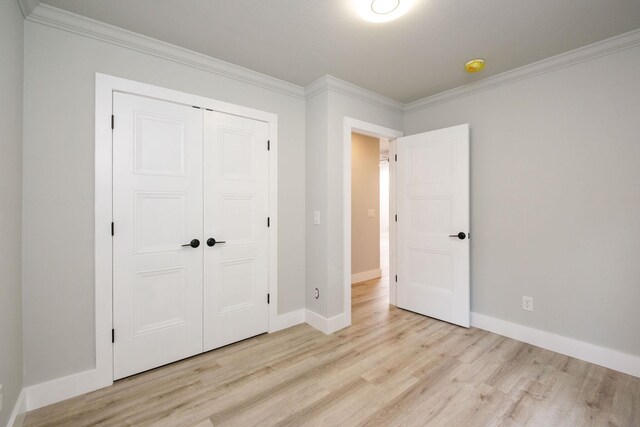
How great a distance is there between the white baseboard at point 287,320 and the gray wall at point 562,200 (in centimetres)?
189

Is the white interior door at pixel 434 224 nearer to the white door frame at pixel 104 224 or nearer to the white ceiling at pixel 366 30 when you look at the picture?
the white ceiling at pixel 366 30

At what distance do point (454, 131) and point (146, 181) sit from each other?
2964 mm

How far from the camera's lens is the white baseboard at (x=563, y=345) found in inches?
84.2

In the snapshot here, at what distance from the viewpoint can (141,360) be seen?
2.14m

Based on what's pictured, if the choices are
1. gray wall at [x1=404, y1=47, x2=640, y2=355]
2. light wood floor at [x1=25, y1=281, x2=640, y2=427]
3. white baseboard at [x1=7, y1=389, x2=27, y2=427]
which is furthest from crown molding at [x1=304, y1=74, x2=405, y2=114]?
white baseboard at [x1=7, y1=389, x2=27, y2=427]

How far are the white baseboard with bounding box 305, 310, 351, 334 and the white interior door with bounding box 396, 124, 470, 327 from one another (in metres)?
0.94

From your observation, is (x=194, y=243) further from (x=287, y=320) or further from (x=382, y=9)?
(x=382, y=9)

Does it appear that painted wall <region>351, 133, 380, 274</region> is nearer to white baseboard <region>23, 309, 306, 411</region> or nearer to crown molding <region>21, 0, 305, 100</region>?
crown molding <region>21, 0, 305, 100</region>

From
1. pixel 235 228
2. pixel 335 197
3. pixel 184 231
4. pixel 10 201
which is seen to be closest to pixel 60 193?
pixel 10 201

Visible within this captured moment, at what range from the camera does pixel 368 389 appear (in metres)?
1.97

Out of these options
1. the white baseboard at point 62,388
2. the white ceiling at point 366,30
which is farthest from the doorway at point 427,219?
the white baseboard at point 62,388

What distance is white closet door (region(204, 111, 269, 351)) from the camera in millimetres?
2477

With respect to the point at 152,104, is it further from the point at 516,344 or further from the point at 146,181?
the point at 516,344

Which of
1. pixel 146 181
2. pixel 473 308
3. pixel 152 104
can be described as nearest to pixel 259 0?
pixel 152 104
